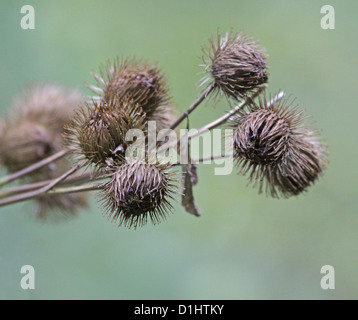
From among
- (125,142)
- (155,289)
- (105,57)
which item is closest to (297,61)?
(105,57)

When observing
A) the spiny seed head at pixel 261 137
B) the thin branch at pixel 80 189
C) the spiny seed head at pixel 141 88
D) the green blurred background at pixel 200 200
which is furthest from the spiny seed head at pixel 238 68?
the green blurred background at pixel 200 200

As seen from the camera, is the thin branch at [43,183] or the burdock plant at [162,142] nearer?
the burdock plant at [162,142]

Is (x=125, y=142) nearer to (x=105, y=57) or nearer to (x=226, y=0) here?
(x=105, y=57)

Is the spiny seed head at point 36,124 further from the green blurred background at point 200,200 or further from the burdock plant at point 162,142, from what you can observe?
the green blurred background at point 200,200

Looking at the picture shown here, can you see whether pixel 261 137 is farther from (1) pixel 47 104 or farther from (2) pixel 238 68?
(1) pixel 47 104

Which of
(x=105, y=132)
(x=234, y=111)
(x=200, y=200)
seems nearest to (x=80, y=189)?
(x=105, y=132)

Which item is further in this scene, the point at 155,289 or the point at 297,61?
the point at 297,61
